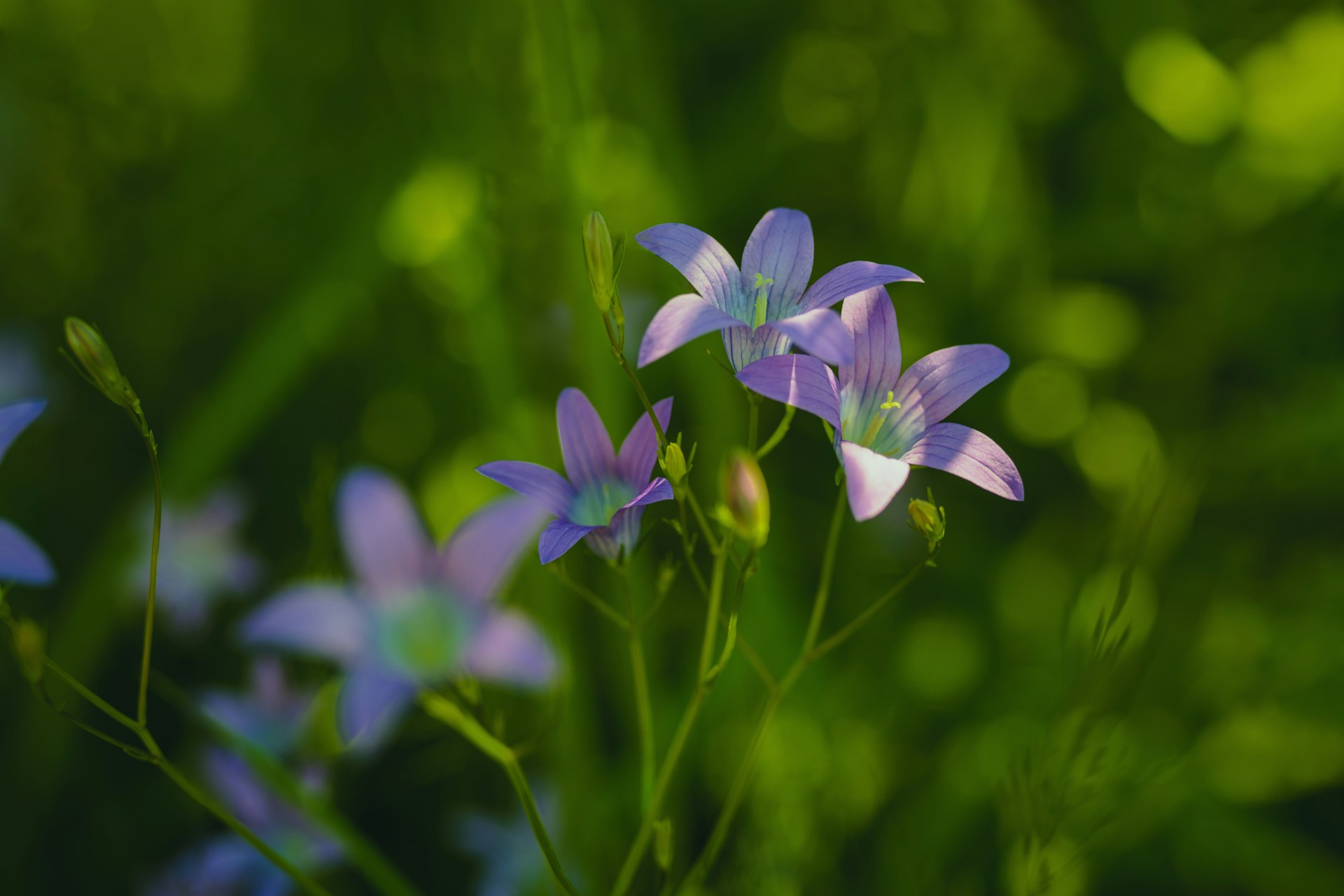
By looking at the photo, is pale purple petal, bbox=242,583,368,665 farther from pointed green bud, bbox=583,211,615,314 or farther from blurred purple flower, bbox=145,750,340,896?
pointed green bud, bbox=583,211,615,314

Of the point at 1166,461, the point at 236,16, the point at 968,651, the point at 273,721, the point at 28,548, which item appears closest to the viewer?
the point at 28,548

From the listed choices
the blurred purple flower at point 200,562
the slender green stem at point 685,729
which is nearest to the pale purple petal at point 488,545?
the slender green stem at point 685,729

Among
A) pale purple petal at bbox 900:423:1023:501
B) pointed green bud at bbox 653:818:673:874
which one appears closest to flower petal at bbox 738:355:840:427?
pale purple petal at bbox 900:423:1023:501

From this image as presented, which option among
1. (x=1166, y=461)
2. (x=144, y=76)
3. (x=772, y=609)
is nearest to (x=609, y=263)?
(x=772, y=609)

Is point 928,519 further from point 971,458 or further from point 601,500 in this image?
point 601,500

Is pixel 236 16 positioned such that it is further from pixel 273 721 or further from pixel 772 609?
pixel 772 609
